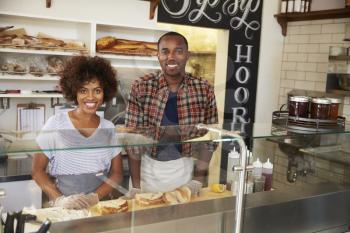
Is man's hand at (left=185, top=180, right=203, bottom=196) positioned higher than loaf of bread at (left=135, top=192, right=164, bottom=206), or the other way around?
man's hand at (left=185, top=180, right=203, bottom=196)

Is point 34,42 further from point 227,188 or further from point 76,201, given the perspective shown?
point 227,188

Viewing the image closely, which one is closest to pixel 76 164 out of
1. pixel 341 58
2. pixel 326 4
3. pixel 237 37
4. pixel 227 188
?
pixel 227 188

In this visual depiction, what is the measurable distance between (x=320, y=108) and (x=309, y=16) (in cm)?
273

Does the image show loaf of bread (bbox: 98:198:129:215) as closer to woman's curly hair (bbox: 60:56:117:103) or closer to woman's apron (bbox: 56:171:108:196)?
woman's apron (bbox: 56:171:108:196)

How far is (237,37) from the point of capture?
3996mm

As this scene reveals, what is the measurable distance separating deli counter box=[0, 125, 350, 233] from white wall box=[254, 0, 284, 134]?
8.75ft

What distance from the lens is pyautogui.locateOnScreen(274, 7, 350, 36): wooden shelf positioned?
357cm

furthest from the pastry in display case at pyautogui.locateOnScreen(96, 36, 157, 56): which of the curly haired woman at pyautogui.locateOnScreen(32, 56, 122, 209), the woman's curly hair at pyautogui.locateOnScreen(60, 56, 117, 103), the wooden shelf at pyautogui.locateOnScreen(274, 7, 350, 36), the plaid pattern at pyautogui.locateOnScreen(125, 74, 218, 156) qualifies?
the curly haired woman at pyautogui.locateOnScreen(32, 56, 122, 209)

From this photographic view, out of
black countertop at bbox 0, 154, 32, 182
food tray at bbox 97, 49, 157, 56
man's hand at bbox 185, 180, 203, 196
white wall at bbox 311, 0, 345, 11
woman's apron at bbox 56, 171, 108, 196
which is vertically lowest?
man's hand at bbox 185, 180, 203, 196

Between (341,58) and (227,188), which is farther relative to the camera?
(341,58)

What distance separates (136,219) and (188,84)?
159 centimetres

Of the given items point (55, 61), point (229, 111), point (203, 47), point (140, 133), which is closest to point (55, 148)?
point (140, 133)

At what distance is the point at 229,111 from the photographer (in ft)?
13.3

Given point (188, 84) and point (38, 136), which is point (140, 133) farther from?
point (188, 84)
